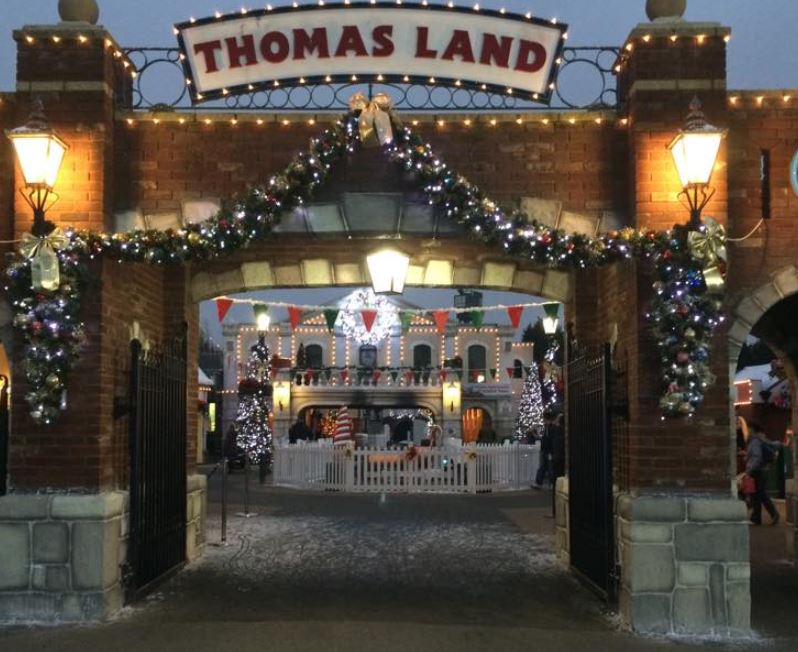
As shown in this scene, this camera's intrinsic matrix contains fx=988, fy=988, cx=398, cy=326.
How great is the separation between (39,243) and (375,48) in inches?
132

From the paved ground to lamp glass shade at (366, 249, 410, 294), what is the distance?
9.59 feet

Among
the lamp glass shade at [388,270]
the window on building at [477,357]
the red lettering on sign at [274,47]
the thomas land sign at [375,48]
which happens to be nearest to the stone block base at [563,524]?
the lamp glass shade at [388,270]

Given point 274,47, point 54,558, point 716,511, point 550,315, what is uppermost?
point 274,47

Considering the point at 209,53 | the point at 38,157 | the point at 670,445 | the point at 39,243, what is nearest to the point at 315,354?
the point at 209,53

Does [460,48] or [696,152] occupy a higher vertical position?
[460,48]

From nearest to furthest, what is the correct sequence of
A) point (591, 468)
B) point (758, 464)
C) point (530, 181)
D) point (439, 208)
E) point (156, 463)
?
point (439, 208), point (530, 181), point (591, 468), point (156, 463), point (758, 464)

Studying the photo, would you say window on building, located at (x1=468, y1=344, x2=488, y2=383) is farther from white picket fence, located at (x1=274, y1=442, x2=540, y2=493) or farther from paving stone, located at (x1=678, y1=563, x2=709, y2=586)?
paving stone, located at (x1=678, y1=563, x2=709, y2=586)

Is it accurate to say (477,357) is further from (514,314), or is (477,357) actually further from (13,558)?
(13,558)

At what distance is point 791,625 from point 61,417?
6.19 m

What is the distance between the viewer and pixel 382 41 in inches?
346

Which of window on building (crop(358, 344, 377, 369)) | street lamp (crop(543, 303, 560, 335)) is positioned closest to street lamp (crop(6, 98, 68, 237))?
street lamp (crop(543, 303, 560, 335))

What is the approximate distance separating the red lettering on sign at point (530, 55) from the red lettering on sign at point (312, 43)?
172 centimetres

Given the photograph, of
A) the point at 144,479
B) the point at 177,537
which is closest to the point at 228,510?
the point at 177,537

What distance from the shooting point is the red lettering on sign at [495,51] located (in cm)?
878
